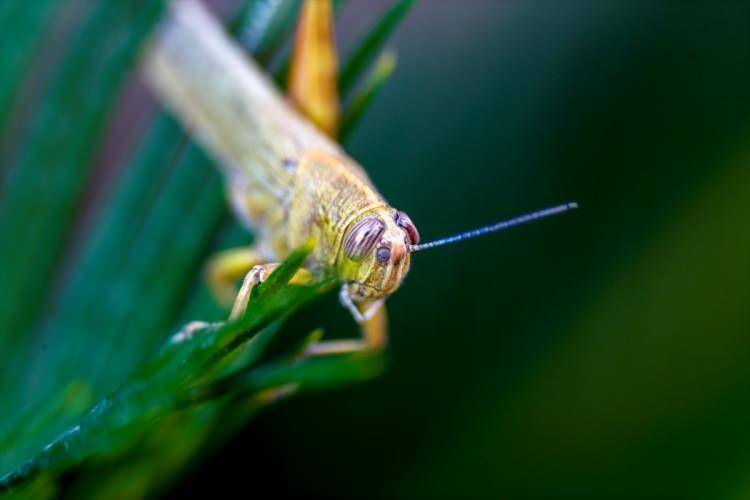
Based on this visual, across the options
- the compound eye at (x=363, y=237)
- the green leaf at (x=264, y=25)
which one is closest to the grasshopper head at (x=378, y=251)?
the compound eye at (x=363, y=237)

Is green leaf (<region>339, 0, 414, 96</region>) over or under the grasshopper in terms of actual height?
over

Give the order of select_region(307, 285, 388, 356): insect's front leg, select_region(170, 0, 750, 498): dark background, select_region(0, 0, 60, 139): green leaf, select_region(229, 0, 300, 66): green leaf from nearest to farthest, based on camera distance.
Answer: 1. select_region(170, 0, 750, 498): dark background
2. select_region(0, 0, 60, 139): green leaf
3. select_region(229, 0, 300, 66): green leaf
4. select_region(307, 285, 388, 356): insect's front leg

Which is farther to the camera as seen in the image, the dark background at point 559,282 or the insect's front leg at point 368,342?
the insect's front leg at point 368,342

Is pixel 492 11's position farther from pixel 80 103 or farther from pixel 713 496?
pixel 713 496

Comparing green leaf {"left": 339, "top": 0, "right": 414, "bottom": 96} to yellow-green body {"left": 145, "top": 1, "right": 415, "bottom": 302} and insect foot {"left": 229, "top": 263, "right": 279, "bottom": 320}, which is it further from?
insect foot {"left": 229, "top": 263, "right": 279, "bottom": 320}

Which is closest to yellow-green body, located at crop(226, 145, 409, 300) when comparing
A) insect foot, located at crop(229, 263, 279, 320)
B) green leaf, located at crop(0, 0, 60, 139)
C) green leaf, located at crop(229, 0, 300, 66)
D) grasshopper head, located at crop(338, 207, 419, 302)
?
grasshopper head, located at crop(338, 207, 419, 302)

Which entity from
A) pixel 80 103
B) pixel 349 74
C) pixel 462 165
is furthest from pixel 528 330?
pixel 80 103

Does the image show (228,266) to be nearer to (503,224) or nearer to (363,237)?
(363,237)

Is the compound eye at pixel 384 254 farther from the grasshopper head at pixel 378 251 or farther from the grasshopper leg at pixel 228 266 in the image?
the grasshopper leg at pixel 228 266
